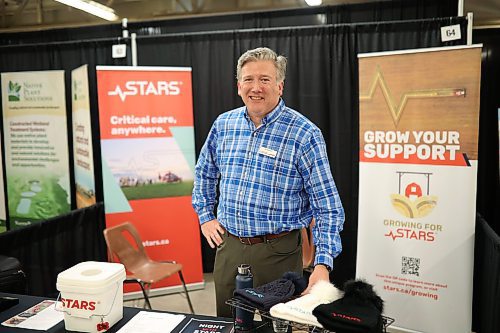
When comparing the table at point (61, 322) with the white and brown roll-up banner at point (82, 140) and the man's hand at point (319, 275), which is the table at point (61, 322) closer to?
the man's hand at point (319, 275)

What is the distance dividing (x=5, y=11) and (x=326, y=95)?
437cm

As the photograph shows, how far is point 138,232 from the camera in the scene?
3.90 meters

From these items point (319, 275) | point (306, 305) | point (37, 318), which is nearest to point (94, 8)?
point (37, 318)

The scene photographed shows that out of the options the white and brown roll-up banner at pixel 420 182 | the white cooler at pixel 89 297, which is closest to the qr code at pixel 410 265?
the white and brown roll-up banner at pixel 420 182

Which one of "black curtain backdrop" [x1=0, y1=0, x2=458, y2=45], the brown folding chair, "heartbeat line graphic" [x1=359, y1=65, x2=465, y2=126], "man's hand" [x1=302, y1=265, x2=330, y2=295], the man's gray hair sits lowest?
the brown folding chair

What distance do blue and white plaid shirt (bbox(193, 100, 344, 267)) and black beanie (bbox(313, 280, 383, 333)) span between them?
642 millimetres

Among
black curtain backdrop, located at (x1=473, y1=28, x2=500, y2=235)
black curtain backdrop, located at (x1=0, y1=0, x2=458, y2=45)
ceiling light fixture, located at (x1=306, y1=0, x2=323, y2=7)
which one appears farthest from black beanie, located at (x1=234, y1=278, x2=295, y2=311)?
black curtain backdrop, located at (x1=0, y1=0, x2=458, y2=45)

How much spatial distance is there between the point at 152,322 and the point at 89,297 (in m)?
0.27

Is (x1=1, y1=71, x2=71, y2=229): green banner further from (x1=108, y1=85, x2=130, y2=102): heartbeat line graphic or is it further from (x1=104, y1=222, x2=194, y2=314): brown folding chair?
(x1=104, y1=222, x2=194, y2=314): brown folding chair

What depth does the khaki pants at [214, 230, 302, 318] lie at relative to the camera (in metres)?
2.09

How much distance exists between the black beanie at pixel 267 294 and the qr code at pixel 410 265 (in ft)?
6.27

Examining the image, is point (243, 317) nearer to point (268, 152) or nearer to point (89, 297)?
point (89, 297)

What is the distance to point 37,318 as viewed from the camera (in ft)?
5.57

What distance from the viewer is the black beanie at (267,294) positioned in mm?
1389
